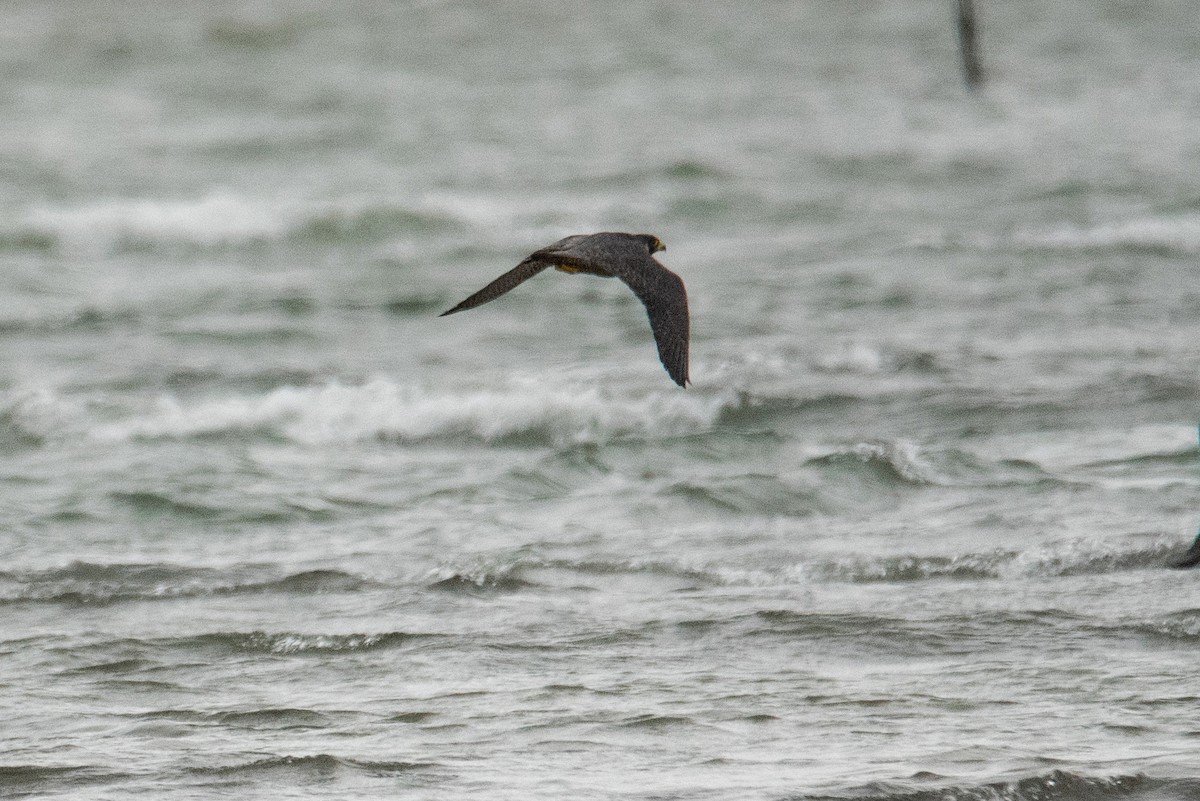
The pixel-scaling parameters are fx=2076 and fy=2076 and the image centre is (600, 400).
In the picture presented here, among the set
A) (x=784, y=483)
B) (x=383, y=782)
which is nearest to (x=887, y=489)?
(x=784, y=483)

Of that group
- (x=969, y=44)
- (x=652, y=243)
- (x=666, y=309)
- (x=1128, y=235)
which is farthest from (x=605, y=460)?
(x=969, y=44)

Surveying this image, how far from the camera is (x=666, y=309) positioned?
17.0ft

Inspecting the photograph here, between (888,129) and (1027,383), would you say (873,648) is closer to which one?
(1027,383)

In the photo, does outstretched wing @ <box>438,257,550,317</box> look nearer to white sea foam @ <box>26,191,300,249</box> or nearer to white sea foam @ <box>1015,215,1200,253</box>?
white sea foam @ <box>1015,215,1200,253</box>

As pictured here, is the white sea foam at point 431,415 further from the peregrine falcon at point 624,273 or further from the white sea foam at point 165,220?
the white sea foam at point 165,220

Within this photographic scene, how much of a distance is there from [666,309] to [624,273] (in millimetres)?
218

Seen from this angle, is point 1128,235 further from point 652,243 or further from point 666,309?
point 666,309

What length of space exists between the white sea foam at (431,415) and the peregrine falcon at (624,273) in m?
3.41

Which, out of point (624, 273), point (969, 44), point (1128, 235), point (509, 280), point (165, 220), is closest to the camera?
point (624, 273)

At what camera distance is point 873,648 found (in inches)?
228

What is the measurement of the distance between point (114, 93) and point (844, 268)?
12.6 m

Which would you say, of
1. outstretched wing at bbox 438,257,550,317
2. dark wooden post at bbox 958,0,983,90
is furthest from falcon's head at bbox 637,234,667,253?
dark wooden post at bbox 958,0,983,90

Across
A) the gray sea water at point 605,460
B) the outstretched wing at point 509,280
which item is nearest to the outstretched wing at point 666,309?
the outstretched wing at point 509,280

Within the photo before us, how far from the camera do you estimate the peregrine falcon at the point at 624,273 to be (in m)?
5.13
